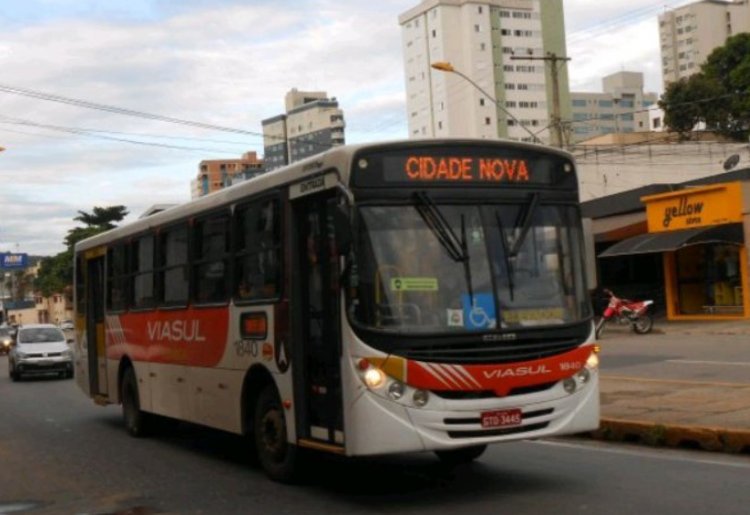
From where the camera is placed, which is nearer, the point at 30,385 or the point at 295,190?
the point at 295,190

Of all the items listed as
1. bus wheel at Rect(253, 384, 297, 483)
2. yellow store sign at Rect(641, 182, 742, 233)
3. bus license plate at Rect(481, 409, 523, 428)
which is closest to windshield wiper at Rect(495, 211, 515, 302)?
bus license plate at Rect(481, 409, 523, 428)

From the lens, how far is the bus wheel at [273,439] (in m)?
8.92

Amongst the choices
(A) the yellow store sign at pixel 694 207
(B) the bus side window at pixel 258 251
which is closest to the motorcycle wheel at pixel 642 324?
(A) the yellow store sign at pixel 694 207

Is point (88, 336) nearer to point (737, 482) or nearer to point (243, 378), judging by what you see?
point (243, 378)

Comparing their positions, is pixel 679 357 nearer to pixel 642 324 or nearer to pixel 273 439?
pixel 642 324

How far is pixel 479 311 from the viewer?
305 inches

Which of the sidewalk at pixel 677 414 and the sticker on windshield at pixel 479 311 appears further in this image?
the sidewalk at pixel 677 414

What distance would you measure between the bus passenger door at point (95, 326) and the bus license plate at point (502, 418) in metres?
8.49

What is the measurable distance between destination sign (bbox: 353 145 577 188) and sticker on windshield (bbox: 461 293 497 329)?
950 mm

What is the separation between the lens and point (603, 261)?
39000 mm

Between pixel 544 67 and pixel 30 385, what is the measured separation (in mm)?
119586

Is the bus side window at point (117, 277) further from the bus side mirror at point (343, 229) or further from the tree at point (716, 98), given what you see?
the tree at point (716, 98)

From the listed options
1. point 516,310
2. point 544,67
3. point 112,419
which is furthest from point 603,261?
point 544,67

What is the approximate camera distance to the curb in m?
9.55
